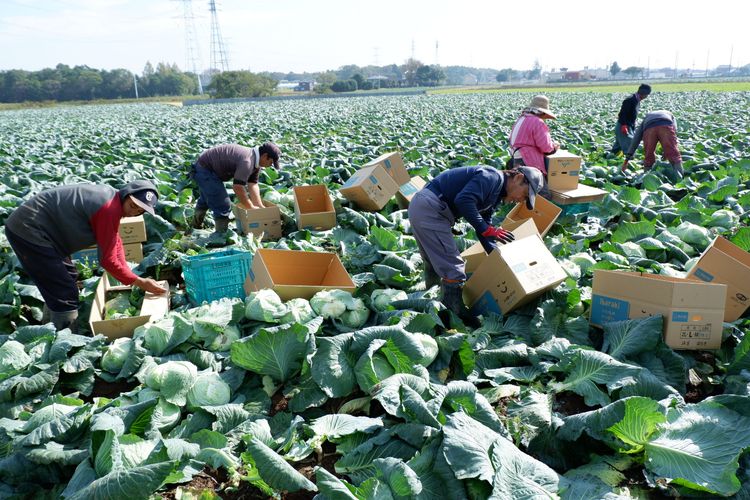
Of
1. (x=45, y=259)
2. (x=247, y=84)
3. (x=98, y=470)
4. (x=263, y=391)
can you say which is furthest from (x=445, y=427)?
(x=247, y=84)

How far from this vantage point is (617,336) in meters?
4.14

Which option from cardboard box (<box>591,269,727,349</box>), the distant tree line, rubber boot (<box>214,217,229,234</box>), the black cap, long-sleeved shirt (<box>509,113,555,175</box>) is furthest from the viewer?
the distant tree line

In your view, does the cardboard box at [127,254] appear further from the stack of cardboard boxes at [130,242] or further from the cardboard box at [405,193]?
the cardboard box at [405,193]

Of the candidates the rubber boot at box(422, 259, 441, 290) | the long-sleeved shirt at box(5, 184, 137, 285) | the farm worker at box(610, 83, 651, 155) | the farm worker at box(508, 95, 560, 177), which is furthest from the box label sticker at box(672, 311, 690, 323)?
the farm worker at box(610, 83, 651, 155)

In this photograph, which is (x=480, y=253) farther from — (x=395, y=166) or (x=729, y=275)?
(x=395, y=166)

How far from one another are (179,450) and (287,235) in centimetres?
497

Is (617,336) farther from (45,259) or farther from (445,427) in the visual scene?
(45,259)

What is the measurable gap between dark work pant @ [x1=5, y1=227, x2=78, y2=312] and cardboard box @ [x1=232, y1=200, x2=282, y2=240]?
271cm

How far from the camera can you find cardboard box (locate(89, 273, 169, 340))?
14.8 ft

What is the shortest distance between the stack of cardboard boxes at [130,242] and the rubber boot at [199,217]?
147 centimetres

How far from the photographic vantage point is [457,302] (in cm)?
501

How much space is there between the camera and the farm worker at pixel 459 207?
179 inches

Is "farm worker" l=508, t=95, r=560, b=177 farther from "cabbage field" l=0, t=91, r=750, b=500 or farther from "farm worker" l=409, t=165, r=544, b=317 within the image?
"farm worker" l=409, t=165, r=544, b=317

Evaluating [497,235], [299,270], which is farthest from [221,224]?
[497,235]
